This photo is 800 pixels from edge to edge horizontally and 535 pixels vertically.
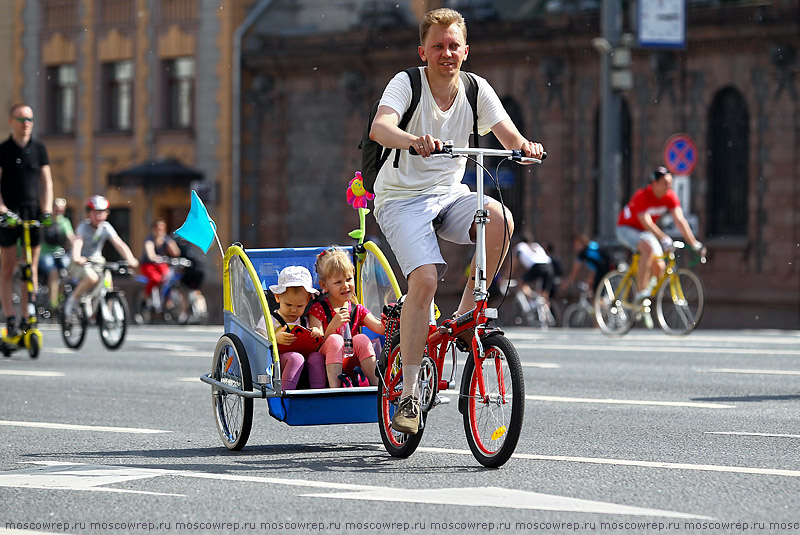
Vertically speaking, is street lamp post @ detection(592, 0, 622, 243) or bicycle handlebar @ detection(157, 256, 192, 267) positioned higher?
street lamp post @ detection(592, 0, 622, 243)

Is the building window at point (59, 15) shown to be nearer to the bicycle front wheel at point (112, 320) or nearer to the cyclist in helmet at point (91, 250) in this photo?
the cyclist in helmet at point (91, 250)

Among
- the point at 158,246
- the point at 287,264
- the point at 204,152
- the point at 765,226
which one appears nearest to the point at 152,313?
the point at 158,246

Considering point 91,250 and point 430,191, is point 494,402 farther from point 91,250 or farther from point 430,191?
point 91,250

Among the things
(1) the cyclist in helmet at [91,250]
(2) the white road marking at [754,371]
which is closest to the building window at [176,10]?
(1) the cyclist in helmet at [91,250]

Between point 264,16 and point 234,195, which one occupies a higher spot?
point 264,16

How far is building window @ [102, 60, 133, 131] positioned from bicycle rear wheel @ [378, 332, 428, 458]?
1497 inches

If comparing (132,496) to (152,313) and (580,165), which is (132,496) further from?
(580,165)

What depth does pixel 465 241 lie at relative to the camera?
24.7 feet

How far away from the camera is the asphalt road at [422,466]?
5.93m

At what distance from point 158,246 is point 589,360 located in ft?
51.4

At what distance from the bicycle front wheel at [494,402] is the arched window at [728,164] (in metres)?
26.2

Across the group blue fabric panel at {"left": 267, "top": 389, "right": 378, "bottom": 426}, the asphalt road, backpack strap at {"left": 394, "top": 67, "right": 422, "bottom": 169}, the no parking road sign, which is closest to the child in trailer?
blue fabric panel at {"left": 267, "top": 389, "right": 378, "bottom": 426}

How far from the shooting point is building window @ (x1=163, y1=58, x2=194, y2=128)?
43.6m

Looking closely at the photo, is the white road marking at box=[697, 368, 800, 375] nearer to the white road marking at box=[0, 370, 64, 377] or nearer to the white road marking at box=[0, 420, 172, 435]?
the white road marking at box=[0, 370, 64, 377]
